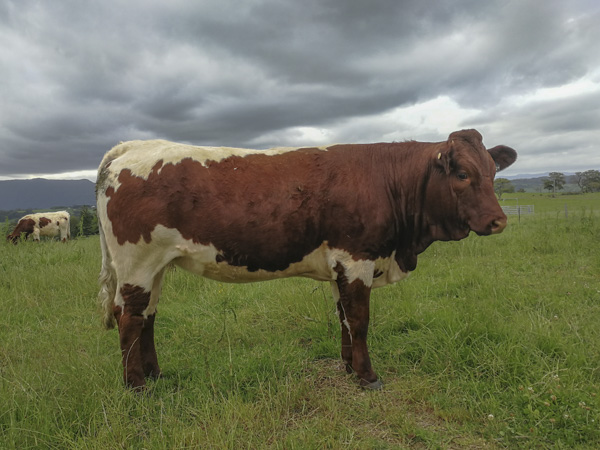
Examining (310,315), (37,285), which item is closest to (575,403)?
(310,315)

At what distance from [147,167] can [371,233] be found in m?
2.15

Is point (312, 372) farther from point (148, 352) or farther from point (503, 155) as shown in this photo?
point (503, 155)

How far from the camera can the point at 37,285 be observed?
661 centimetres

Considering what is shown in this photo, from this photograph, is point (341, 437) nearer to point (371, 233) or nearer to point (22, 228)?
point (371, 233)

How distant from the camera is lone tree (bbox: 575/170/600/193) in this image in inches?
3152

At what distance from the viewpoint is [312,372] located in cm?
379

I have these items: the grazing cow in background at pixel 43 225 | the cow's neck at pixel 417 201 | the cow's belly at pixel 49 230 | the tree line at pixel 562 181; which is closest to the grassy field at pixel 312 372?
the cow's neck at pixel 417 201

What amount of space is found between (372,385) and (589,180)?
10784 cm

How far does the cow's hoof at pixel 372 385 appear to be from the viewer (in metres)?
3.43

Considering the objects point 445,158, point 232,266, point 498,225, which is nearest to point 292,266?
point 232,266

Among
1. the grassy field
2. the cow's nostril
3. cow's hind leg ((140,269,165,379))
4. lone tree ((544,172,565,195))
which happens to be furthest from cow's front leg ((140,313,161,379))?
lone tree ((544,172,565,195))

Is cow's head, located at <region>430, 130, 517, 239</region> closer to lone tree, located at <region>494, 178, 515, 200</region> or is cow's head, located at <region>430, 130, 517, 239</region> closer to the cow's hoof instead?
the cow's hoof

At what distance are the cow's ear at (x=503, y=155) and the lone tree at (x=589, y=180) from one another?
3806 inches

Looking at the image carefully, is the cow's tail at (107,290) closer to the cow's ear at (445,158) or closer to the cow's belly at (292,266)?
the cow's belly at (292,266)
